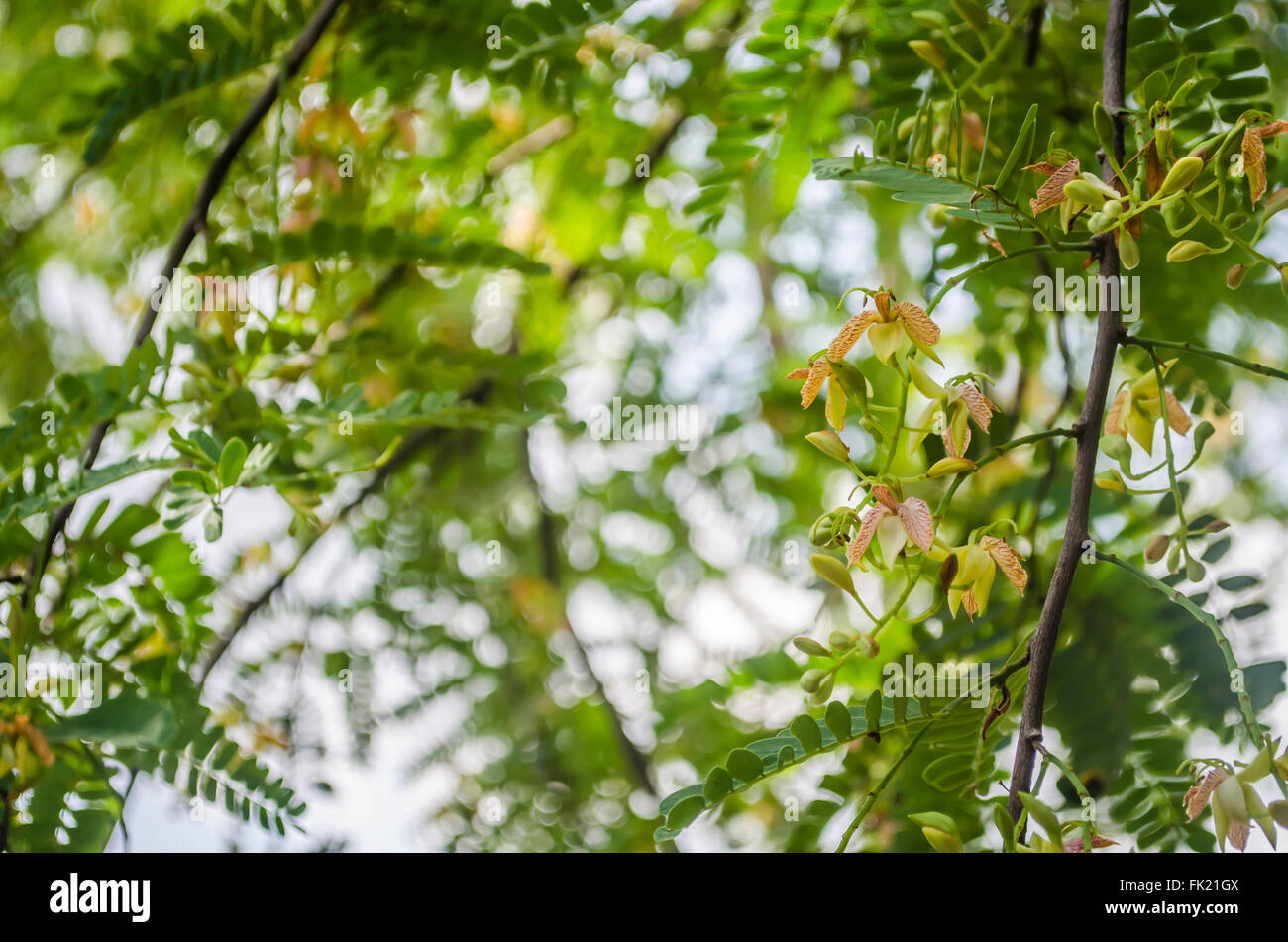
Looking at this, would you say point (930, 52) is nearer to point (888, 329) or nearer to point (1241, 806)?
point (888, 329)

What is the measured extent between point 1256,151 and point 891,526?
0.18 meters

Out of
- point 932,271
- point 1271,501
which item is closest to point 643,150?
point 932,271

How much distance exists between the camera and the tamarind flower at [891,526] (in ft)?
1.03

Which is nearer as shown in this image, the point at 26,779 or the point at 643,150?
the point at 26,779

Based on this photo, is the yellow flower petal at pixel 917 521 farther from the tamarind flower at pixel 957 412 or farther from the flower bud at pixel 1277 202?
the flower bud at pixel 1277 202

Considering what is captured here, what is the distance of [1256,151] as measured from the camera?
323 mm

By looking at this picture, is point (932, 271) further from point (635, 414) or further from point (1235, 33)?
point (635, 414)

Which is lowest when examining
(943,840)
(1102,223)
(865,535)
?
(943,840)

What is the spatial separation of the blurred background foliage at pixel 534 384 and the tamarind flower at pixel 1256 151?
0.13 meters

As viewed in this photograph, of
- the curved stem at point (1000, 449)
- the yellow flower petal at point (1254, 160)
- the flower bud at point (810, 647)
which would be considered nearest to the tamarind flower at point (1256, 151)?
the yellow flower petal at point (1254, 160)

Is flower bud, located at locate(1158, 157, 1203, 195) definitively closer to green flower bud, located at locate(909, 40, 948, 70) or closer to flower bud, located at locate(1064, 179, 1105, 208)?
flower bud, located at locate(1064, 179, 1105, 208)

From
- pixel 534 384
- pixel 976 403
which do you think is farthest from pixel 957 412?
pixel 534 384

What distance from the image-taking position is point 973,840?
607mm

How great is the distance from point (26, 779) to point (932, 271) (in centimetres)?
59
